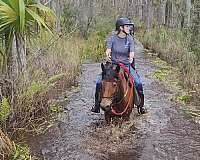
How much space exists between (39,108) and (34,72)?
0.85 m

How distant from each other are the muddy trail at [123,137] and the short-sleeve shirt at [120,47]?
1.32 metres

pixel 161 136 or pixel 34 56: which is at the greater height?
pixel 34 56

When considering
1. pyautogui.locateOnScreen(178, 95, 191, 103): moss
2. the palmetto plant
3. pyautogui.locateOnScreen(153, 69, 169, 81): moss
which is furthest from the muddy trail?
pyautogui.locateOnScreen(153, 69, 169, 81): moss

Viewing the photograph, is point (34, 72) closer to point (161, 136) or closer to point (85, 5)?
point (161, 136)

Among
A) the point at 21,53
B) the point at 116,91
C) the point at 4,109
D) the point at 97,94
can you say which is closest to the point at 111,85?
the point at 116,91

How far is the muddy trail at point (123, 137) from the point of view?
6.51m

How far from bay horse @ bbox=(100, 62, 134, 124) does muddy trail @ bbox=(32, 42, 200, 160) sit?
35 cm

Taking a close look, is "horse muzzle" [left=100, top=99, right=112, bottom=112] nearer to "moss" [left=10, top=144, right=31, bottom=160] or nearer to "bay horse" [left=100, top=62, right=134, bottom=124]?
"bay horse" [left=100, top=62, right=134, bottom=124]

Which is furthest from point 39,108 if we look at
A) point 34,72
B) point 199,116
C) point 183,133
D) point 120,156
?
point 199,116

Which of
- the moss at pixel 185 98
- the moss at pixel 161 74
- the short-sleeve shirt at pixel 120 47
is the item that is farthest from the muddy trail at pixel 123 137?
the moss at pixel 161 74

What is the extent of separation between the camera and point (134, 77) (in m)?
7.85

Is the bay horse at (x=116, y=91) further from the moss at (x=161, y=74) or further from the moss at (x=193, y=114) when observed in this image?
the moss at (x=161, y=74)

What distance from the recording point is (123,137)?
7234mm

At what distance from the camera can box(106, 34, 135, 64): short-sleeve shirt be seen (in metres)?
7.78
